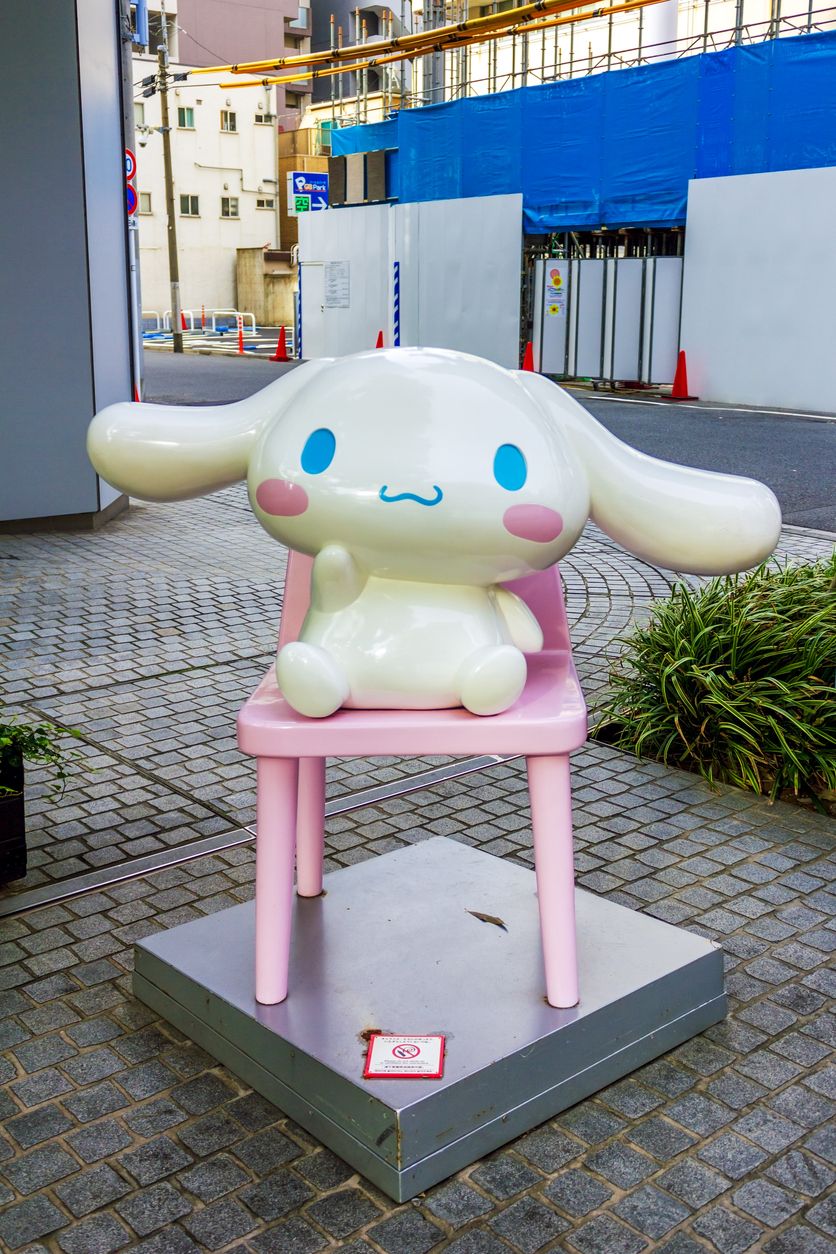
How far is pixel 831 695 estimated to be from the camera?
4562mm

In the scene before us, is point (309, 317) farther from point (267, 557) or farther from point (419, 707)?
point (419, 707)

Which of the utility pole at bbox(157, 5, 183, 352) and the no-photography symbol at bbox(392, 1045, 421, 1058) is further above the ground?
the utility pole at bbox(157, 5, 183, 352)

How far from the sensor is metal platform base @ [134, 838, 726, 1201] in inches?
99.2

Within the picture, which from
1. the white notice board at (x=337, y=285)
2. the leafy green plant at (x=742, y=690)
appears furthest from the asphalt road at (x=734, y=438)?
the leafy green plant at (x=742, y=690)

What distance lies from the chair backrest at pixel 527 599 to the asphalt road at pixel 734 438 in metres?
6.25

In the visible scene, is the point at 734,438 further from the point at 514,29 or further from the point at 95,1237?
the point at 95,1237

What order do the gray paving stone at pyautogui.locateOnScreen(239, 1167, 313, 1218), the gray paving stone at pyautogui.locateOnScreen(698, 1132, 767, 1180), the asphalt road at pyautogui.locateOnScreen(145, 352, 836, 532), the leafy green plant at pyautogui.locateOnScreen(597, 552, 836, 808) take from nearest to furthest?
1. the gray paving stone at pyautogui.locateOnScreen(239, 1167, 313, 1218)
2. the gray paving stone at pyautogui.locateOnScreen(698, 1132, 767, 1180)
3. the leafy green plant at pyautogui.locateOnScreen(597, 552, 836, 808)
4. the asphalt road at pyautogui.locateOnScreen(145, 352, 836, 532)

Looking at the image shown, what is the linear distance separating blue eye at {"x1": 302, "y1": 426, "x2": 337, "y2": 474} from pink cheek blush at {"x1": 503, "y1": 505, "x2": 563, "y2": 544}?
15.4 inches

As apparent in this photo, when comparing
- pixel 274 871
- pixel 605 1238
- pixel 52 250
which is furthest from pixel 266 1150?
pixel 52 250

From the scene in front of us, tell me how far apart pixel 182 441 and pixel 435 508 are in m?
0.67

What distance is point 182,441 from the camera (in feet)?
9.58

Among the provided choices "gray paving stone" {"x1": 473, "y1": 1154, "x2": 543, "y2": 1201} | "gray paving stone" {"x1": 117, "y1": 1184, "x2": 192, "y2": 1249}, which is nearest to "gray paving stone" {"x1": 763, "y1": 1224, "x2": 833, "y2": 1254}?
"gray paving stone" {"x1": 473, "y1": 1154, "x2": 543, "y2": 1201}

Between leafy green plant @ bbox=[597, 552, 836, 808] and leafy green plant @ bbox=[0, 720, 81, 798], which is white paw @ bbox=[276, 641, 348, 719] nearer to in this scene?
leafy green plant @ bbox=[0, 720, 81, 798]

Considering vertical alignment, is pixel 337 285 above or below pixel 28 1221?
above
